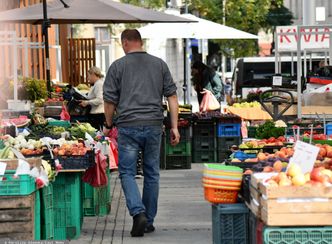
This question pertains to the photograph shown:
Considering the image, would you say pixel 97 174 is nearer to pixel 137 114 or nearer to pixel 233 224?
pixel 137 114

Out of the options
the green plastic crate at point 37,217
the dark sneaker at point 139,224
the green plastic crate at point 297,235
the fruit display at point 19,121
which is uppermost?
the fruit display at point 19,121

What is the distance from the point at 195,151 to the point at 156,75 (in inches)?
319

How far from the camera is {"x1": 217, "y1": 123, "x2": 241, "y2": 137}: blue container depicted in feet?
61.3

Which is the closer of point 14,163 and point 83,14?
point 14,163

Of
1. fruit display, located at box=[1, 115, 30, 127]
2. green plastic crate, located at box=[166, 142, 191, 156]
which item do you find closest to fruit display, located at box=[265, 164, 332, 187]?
fruit display, located at box=[1, 115, 30, 127]

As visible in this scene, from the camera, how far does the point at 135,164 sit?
10836 millimetres

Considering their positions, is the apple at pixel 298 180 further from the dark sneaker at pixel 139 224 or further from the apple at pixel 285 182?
the dark sneaker at pixel 139 224

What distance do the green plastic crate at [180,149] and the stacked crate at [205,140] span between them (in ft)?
1.97

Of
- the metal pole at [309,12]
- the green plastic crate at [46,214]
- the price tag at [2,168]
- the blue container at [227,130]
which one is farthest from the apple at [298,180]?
the metal pole at [309,12]

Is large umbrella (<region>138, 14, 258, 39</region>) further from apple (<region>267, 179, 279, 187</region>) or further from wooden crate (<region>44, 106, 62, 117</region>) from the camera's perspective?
apple (<region>267, 179, 279, 187</region>)

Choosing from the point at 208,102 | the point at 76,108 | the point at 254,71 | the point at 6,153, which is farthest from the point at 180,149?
the point at 254,71

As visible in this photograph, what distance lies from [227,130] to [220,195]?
1028cm

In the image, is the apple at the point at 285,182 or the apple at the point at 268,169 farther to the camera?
the apple at the point at 268,169

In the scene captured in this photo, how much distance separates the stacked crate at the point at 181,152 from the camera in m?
18.2
